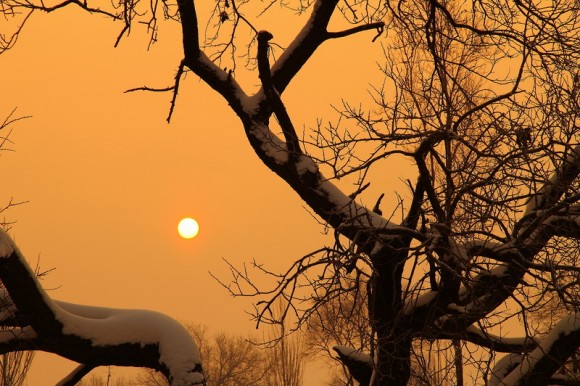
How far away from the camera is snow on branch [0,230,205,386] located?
21.2 feet

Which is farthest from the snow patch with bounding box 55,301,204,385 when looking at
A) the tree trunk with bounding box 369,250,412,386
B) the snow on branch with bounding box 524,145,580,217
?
the snow on branch with bounding box 524,145,580,217

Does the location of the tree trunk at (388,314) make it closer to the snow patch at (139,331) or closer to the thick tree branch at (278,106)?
the thick tree branch at (278,106)

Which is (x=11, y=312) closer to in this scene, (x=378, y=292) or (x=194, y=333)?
(x=378, y=292)

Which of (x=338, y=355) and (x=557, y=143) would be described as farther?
(x=338, y=355)

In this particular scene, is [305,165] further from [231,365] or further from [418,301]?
[231,365]

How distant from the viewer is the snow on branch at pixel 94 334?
6.47 metres

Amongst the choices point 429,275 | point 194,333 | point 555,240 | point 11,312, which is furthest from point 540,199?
point 194,333

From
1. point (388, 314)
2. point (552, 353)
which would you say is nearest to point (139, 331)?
point (388, 314)

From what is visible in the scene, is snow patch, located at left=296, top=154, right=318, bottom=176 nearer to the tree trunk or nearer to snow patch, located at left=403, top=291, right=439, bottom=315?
the tree trunk

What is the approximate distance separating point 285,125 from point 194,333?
4183cm

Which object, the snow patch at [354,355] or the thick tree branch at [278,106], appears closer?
the thick tree branch at [278,106]

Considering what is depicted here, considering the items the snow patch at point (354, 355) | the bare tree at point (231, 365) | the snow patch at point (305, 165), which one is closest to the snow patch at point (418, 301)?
the snow patch at point (354, 355)

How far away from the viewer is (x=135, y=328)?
700 centimetres

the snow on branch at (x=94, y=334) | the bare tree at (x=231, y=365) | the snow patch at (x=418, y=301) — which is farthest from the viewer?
the bare tree at (x=231, y=365)
